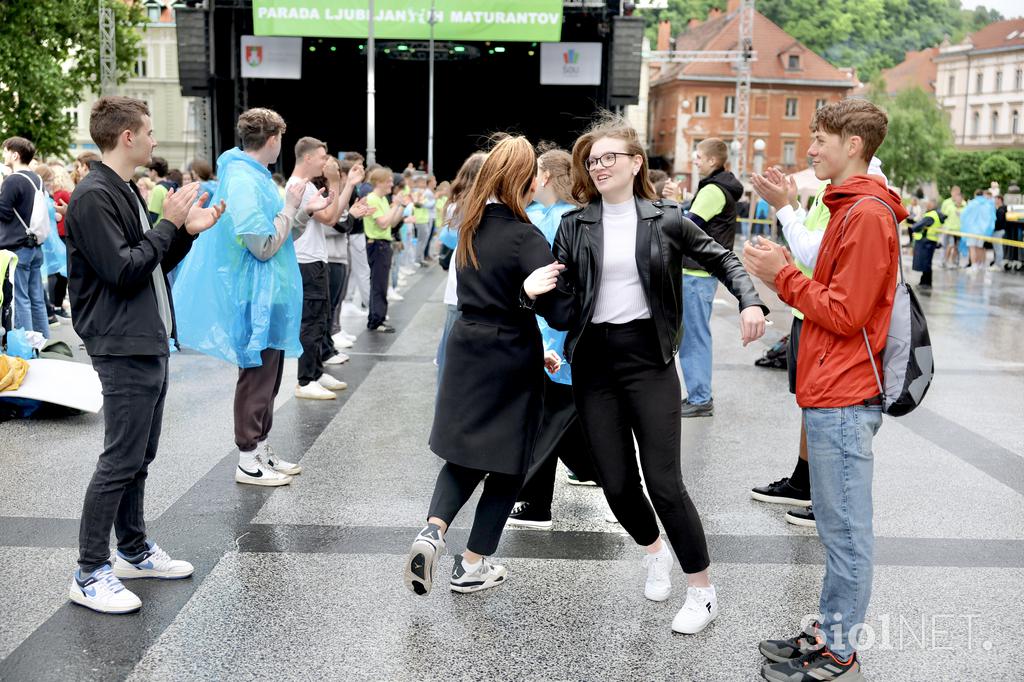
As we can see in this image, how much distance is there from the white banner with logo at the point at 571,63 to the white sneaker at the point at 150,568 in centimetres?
2526

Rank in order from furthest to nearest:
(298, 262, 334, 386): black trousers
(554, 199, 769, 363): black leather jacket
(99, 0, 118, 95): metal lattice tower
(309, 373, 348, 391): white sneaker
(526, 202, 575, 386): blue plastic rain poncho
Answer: (99, 0, 118, 95): metal lattice tower < (309, 373, 348, 391): white sneaker < (298, 262, 334, 386): black trousers < (526, 202, 575, 386): blue plastic rain poncho < (554, 199, 769, 363): black leather jacket

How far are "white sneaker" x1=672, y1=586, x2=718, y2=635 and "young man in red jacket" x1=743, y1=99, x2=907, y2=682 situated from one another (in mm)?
383

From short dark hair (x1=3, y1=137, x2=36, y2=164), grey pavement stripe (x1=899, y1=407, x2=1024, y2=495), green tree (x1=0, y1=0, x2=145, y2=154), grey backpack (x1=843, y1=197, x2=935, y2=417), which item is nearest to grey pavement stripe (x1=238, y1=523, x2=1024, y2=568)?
grey pavement stripe (x1=899, y1=407, x2=1024, y2=495)

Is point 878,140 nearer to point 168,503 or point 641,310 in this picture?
point 641,310

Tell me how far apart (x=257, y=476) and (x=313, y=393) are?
2424 millimetres

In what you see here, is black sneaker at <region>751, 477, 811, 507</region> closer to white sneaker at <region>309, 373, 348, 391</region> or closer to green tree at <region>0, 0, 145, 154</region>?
white sneaker at <region>309, 373, 348, 391</region>

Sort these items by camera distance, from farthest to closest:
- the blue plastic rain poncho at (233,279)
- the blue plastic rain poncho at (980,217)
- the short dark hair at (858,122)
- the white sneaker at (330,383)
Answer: the blue plastic rain poncho at (980,217), the white sneaker at (330,383), the blue plastic rain poncho at (233,279), the short dark hair at (858,122)

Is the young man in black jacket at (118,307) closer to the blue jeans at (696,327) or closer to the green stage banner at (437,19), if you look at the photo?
the blue jeans at (696,327)

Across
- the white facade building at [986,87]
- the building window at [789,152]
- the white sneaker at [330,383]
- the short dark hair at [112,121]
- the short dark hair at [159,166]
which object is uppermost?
the white facade building at [986,87]

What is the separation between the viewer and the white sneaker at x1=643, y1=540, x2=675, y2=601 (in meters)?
4.18

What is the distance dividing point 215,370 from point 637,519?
630 cm

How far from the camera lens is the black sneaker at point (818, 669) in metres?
3.48

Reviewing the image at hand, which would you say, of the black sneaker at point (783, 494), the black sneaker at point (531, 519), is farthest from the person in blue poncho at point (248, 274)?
the black sneaker at point (783, 494)

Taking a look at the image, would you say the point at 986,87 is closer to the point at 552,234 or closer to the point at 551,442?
the point at 552,234
